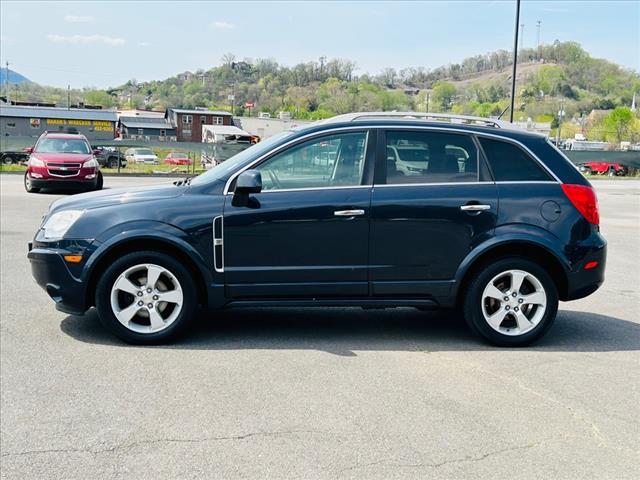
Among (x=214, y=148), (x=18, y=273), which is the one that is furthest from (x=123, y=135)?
(x=18, y=273)

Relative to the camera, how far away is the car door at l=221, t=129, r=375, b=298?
19.0 ft

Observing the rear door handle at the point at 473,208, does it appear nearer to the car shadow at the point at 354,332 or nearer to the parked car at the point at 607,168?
the car shadow at the point at 354,332

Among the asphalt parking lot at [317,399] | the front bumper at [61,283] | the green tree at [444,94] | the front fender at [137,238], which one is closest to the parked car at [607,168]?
the asphalt parking lot at [317,399]

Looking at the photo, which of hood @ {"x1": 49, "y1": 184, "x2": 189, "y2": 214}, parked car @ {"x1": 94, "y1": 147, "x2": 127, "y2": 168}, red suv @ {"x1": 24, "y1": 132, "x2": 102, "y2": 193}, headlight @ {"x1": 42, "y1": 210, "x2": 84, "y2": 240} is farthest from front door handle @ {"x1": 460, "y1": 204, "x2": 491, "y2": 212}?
parked car @ {"x1": 94, "y1": 147, "x2": 127, "y2": 168}

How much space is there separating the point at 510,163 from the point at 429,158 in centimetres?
69

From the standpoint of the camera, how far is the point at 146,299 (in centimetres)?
578

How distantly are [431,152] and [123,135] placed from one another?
11106cm

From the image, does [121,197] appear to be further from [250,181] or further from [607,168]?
[607,168]

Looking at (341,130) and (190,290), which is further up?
(341,130)

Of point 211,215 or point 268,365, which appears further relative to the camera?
point 211,215

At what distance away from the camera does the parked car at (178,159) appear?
39750 millimetres

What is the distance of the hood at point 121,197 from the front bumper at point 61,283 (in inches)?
16.8

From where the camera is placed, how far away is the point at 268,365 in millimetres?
5387

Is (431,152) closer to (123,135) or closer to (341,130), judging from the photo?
(341,130)
